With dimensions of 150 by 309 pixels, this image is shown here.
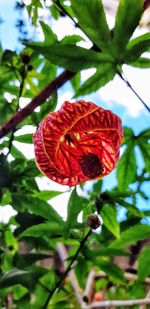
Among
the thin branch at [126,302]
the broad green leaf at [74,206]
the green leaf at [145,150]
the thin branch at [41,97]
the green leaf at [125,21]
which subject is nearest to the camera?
the green leaf at [125,21]

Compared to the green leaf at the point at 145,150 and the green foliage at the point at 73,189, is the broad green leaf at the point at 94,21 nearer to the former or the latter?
the green foliage at the point at 73,189

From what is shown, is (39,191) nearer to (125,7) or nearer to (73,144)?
(73,144)

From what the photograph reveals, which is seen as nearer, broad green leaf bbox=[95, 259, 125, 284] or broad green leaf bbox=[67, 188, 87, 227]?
broad green leaf bbox=[67, 188, 87, 227]

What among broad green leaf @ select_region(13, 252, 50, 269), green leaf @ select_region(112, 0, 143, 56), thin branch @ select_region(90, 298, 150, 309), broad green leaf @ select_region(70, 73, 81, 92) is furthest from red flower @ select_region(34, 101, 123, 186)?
thin branch @ select_region(90, 298, 150, 309)

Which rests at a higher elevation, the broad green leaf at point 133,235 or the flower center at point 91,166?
the flower center at point 91,166

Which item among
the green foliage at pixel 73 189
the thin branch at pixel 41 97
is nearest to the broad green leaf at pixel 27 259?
the green foliage at pixel 73 189

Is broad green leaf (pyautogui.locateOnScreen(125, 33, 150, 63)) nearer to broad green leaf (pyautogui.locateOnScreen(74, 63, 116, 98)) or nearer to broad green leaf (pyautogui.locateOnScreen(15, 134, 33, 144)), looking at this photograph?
broad green leaf (pyautogui.locateOnScreen(74, 63, 116, 98))
